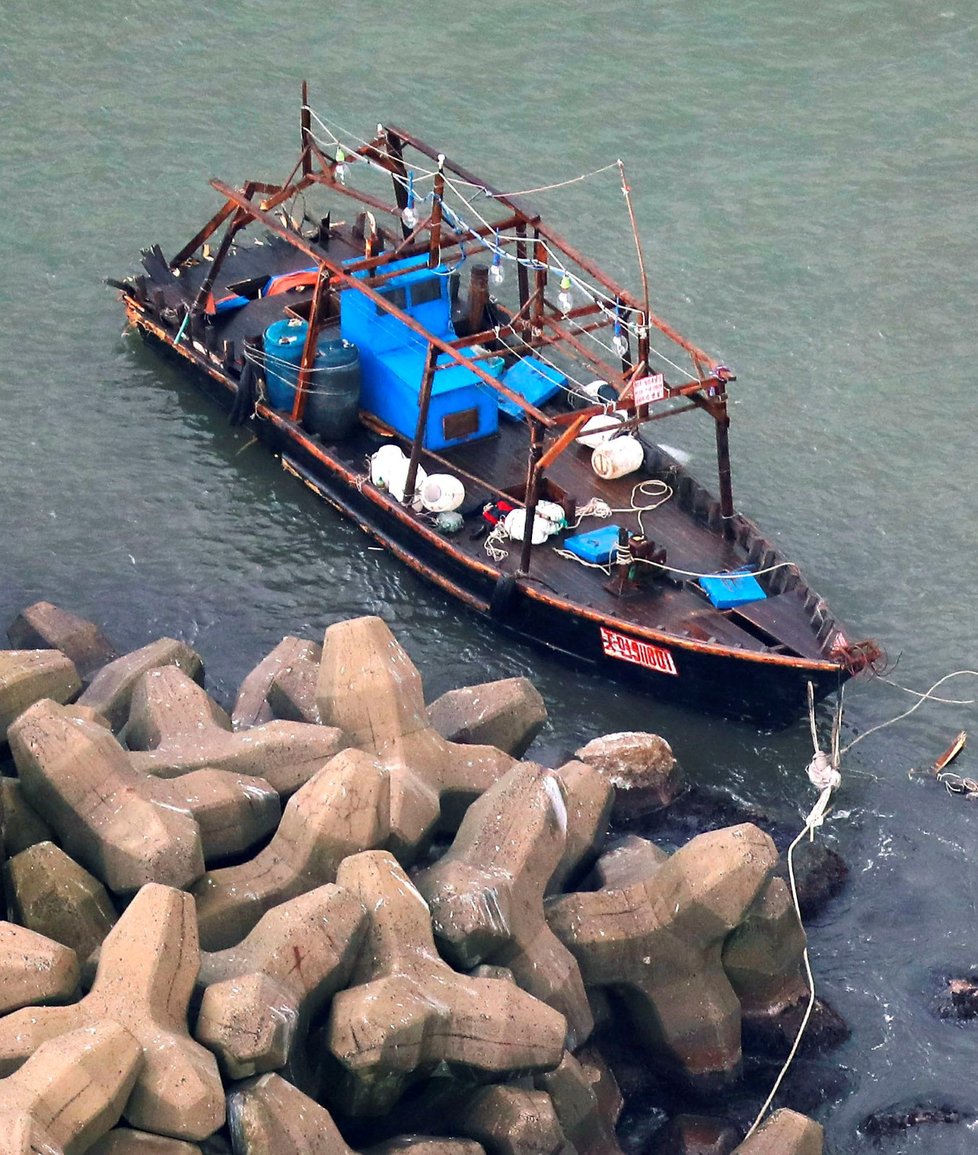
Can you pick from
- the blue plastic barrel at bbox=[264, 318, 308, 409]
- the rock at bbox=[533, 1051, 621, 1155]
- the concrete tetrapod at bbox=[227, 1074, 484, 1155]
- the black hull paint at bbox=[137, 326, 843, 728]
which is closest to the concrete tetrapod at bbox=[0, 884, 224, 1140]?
the concrete tetrapod at bbox=[227, 1074, 484, 1155]

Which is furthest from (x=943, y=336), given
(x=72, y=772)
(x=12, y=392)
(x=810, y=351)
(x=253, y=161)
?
(x=72, y=772)

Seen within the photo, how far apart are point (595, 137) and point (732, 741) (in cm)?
1881

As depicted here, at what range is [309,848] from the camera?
1841cm

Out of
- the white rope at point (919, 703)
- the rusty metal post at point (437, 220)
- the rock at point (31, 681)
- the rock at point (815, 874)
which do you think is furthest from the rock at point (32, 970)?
the rusty metal post at point (437, 220)

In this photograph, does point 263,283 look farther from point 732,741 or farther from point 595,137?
point 732,741

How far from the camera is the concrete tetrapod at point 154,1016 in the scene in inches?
601

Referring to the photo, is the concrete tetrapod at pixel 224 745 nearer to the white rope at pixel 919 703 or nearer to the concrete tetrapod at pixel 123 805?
the concrete tetrapod at pixel 123 805

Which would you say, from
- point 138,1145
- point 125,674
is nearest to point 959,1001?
point 138,1145

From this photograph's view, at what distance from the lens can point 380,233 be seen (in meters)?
33.2

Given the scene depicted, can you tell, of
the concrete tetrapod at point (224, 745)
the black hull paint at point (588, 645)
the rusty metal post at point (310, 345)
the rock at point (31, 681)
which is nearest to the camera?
the concrete tetrapod at point (224, 745)

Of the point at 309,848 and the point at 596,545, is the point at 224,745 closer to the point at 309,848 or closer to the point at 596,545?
the point at 309,848

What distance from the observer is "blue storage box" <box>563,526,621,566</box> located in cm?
2742

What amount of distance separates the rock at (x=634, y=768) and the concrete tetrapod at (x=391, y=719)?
2.85 m

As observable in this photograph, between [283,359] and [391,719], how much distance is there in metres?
11.5
